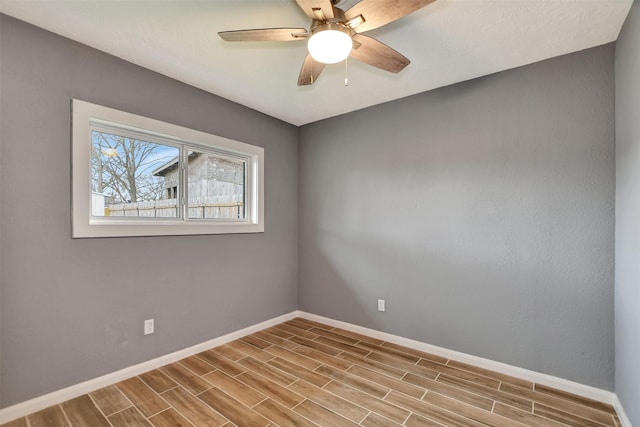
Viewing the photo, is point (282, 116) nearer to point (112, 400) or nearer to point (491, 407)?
point (112, 400)

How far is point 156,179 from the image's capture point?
8.54ft

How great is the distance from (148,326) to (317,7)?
2557mm

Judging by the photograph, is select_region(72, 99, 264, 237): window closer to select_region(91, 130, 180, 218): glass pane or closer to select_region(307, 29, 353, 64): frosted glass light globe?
select_region(91, 130, 180, 218): glass pane

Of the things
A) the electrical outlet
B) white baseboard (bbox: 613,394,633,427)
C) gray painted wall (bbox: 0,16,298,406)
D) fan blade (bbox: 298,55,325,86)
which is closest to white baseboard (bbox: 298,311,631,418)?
white baseboard (bbox: 613,394,633,427)

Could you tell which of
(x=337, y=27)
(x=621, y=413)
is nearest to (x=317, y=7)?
(x=337, y=27)

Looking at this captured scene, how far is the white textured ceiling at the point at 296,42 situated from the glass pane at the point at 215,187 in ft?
2.35

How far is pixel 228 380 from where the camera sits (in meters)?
2.30

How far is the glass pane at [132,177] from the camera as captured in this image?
2.27 meters

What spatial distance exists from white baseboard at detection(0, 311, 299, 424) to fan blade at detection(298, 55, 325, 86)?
247 centimetres

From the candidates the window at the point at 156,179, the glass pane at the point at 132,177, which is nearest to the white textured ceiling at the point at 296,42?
the window at the point at 156,179

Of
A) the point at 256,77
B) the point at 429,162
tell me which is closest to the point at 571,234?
the point at 429,162

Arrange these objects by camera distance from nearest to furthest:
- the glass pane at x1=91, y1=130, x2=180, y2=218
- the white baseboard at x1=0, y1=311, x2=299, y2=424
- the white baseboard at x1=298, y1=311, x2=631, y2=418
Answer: the white baseboard at x1=0, y1=311, x2=299, y2=424, the white baseboard at x1=298, y1=311, x2=631, y2=418, the glass pane at x1=91, y1=130, x2=180, y2=218

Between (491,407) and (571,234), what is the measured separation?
4.34 feet

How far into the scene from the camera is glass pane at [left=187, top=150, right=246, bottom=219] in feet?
9.33
